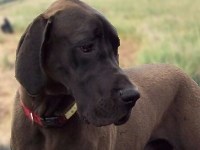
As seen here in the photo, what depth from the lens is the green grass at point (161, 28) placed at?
471 inches

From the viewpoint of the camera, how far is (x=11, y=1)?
37625mm

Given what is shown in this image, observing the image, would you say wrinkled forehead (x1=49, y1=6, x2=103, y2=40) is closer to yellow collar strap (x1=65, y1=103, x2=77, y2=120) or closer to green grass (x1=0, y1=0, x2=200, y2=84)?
yellow collar strap (x1=65, y1=103, x2=77, y2=120)

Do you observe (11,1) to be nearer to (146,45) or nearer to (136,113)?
(146,45)

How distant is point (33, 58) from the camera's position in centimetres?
474

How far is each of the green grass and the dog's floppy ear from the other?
16.1ft

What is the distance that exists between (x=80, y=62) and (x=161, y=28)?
12.4m

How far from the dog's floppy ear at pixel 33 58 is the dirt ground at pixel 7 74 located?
3395 mm

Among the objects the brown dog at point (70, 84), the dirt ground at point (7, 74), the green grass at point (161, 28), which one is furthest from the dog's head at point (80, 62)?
the green grass at point (161, 28)

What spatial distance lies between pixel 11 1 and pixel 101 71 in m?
33.7

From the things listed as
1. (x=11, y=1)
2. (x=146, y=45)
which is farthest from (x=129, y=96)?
(x=11, y=1)

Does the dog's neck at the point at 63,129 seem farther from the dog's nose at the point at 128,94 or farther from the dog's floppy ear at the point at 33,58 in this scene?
the dog's nose at the point at 128,94

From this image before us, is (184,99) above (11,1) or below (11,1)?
above

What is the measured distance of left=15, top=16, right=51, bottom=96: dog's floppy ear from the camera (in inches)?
186

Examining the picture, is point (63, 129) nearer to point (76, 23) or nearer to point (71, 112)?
point (71, 112)
